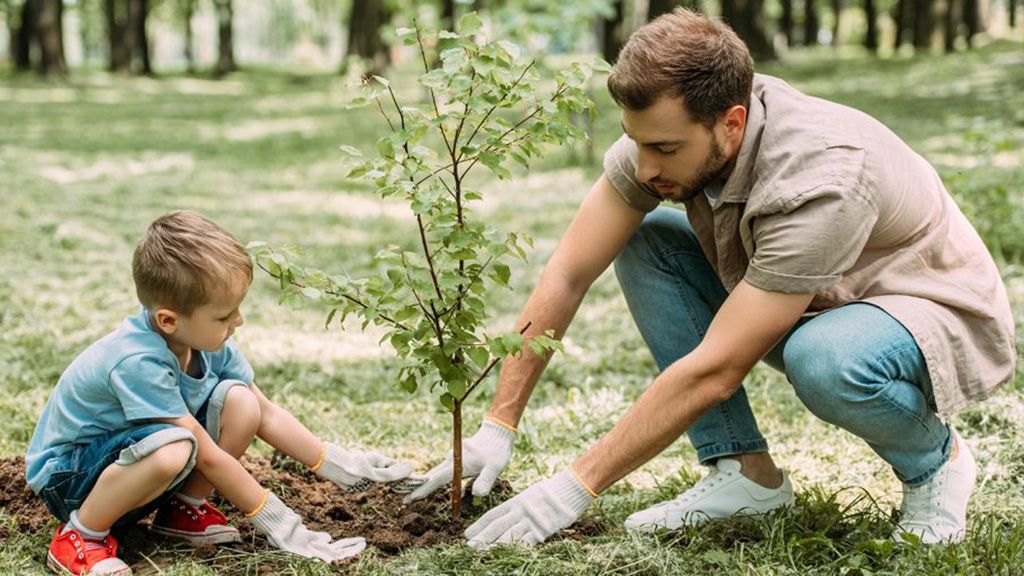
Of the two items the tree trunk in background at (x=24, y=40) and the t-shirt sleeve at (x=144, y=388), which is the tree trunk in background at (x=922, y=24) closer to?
the t-shirt sleeve at (x=144, y=388)

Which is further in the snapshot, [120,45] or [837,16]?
[120,45]

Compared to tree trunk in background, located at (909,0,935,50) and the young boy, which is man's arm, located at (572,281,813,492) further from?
tree trunk in background, located at (909,0,935,50)

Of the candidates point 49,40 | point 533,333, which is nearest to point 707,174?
point 533,333

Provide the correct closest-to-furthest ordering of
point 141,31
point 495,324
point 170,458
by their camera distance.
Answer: point 170,458 → point 495,324 → point 141,31

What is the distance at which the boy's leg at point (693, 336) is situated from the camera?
303 cm

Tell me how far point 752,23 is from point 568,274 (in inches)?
684

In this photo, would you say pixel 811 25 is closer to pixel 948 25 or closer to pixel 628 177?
pixel 948 25

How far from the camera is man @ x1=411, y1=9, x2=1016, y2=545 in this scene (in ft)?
8.39

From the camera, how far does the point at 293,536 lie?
2.81 meters

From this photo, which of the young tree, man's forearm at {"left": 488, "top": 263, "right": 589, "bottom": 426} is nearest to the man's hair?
the young tree

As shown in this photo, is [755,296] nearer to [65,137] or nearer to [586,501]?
[586,501]

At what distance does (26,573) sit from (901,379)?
2.23 metres

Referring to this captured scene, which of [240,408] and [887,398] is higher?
[887,398]

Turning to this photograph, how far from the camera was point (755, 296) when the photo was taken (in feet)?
8.41
